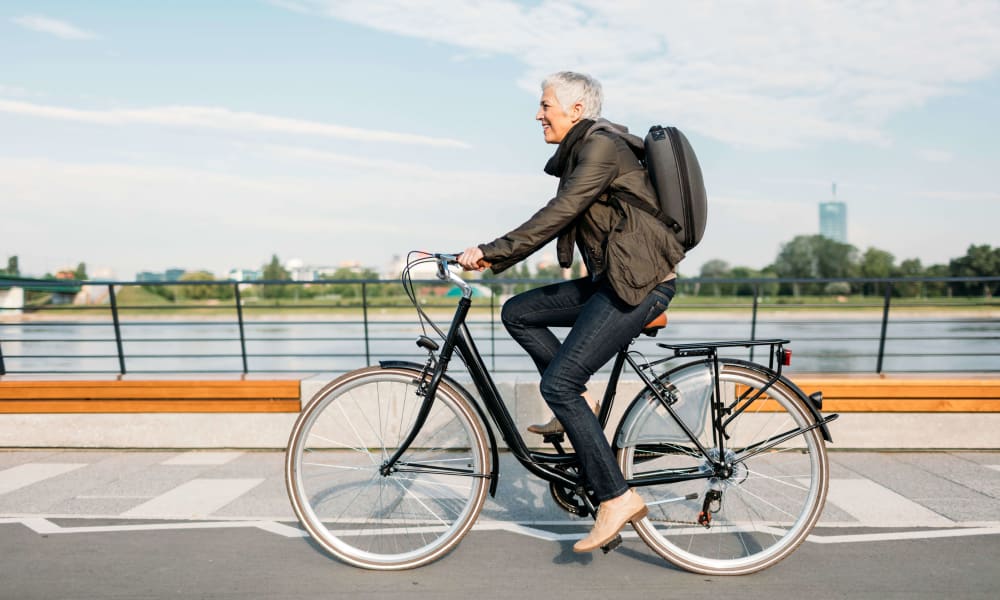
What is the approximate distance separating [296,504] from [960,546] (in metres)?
3.07

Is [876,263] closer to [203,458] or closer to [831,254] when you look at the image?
[831,254]

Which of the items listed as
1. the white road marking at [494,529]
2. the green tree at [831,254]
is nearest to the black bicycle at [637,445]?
the white road marking at [494,529]

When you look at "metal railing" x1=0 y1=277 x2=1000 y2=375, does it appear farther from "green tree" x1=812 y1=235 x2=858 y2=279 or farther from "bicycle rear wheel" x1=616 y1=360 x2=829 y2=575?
"green tree" x1=812 y1=235 x2=858 y2=279

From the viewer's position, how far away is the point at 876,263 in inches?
3056

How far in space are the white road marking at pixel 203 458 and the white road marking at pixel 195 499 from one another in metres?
0.49

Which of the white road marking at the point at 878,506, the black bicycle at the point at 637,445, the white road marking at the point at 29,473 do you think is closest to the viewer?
the black bicycle at the point at 637,445

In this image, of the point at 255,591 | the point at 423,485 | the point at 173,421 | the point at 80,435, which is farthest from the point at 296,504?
the point at 80,435

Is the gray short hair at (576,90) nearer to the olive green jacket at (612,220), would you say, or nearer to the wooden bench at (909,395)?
the olive green jacket at (612,220)

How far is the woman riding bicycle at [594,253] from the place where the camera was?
2.81 meters

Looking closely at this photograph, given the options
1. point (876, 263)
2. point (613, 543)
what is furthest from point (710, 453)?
point (876, 263)

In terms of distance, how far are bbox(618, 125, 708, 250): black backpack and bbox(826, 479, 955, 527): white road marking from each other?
2021 mm

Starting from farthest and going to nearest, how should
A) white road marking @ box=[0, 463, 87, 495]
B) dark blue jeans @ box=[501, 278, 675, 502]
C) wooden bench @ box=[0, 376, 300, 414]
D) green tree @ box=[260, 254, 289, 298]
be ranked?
green tree @ box=[260, 254, 289, 298], wooden bench @ box=[0, 376, 300, 414], white road marking @ box=[0, 463, 87, 495], dark blue jeans @ box=[501, 278, 675, 502]

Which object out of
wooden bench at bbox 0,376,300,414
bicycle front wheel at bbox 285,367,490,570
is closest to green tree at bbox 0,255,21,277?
wooden bench at bbox 0,376,300,414

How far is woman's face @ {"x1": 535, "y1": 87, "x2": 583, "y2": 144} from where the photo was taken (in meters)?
2.97
